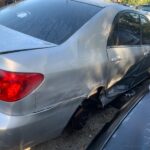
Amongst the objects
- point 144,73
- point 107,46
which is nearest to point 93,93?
point 107,46

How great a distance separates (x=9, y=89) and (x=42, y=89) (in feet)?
1.04

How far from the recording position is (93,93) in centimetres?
480

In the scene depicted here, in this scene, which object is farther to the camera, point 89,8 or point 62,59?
point 89,8

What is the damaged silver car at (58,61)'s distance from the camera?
12.4 ft

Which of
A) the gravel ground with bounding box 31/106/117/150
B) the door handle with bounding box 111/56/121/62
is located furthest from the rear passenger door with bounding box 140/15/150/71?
the gravel ground with bounding box 31/106/117/150

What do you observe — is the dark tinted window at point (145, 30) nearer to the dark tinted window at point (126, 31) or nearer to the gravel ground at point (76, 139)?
the dark tinted window at point (126, 31)

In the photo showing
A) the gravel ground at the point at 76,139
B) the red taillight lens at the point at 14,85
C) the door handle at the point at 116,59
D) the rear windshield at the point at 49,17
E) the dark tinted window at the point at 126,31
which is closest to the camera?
the red taillight lens at the point at 14,85

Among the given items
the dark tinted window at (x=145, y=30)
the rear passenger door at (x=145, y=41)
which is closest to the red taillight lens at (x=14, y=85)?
the rear passenger door at (x=145, y=41)

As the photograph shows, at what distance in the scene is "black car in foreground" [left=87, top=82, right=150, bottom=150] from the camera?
96.9 inches

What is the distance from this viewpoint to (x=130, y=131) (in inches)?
102

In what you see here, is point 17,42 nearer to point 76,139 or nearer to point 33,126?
point 33,126

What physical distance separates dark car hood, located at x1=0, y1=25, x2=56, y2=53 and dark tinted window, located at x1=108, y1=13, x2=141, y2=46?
110cm

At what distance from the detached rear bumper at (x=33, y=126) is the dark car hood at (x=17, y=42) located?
0.62 meters

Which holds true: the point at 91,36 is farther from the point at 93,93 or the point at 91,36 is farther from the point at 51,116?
the point at 51,116
